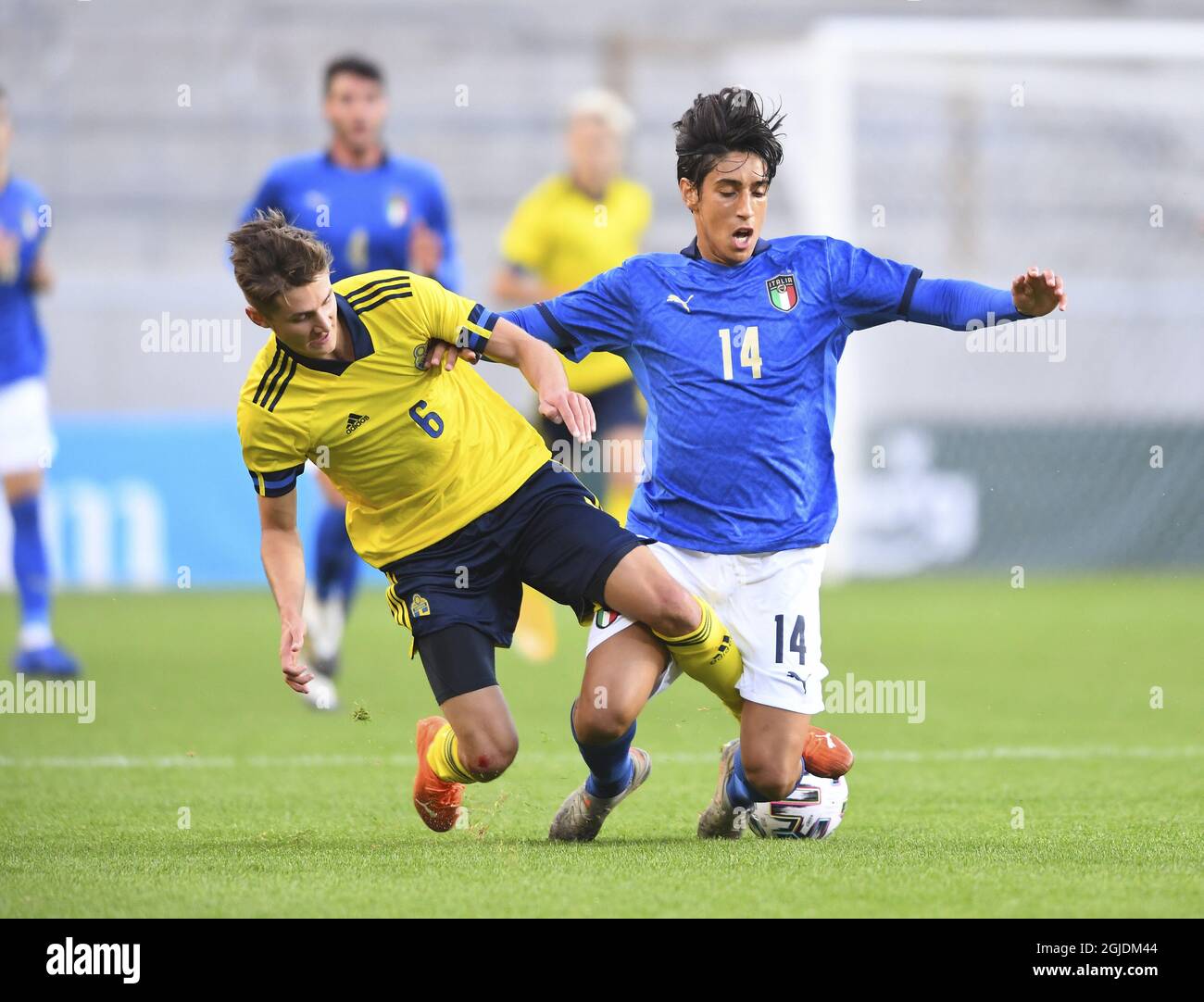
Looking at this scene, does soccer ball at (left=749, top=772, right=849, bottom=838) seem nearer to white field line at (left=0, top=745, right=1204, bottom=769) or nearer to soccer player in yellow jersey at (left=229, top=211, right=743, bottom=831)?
soccer player in yellow jersey at (left=229, top=211, right=743, bottom=831)

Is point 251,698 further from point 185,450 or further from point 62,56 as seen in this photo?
point 62,56

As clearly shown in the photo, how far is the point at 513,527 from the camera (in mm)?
4617

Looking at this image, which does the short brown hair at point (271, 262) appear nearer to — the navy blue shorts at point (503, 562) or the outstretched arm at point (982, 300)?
the navy blue shorts at point (503, 562)

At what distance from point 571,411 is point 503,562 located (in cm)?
70

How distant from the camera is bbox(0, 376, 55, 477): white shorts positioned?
8117 millimetres

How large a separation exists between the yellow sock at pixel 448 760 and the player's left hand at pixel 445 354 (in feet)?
3.16

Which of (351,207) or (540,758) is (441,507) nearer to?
(540,758)

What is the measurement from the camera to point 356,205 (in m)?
7.54

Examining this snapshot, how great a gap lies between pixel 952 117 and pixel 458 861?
1026 cm

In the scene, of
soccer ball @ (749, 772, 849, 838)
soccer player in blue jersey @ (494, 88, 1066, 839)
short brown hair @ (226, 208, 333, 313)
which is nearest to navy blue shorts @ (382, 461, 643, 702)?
soccer player in blue jersey @ (494, 88, 1066, 839)

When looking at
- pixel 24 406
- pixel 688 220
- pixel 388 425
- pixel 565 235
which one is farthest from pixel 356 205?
pixel 688 220

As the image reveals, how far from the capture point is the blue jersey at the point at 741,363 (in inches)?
178

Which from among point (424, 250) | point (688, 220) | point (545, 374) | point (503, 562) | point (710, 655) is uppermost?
point (688, 220)
